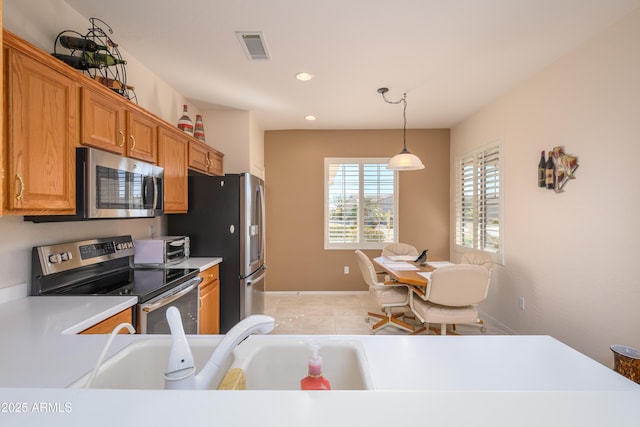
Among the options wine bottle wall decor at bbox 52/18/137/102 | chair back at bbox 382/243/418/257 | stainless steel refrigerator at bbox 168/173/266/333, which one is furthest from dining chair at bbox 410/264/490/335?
wine bottle wall decor at bbox 52/18/137/102

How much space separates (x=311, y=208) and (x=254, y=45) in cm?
276

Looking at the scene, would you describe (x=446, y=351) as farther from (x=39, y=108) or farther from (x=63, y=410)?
(x=39, y=108)

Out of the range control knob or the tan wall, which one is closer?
the range control knob

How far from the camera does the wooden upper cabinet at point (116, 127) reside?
5.58 feet

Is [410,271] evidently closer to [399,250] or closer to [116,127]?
[399,250]

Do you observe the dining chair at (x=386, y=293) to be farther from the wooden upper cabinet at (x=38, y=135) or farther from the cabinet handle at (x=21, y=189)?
the cabinet handle at (x=21, y=189)

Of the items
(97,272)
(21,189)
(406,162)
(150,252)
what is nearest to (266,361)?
(21,189)

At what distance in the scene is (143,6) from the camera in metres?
1.97

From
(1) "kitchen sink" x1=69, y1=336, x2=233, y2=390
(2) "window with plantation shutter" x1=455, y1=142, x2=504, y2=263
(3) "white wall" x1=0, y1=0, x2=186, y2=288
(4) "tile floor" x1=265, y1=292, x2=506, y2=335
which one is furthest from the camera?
(2) "window with plantation shutter" x1=455, y1=142, x2=504, y2=263

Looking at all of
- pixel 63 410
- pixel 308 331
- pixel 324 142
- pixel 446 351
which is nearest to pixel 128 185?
pixel 63 410

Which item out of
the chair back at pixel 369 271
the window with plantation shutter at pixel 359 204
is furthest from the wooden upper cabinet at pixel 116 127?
the window with plantation shutter at pixel 359 204

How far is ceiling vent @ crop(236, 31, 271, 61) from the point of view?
2.27 m

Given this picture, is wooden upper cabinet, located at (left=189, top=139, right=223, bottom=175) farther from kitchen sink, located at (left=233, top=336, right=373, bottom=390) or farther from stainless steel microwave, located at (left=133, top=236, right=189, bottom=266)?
kitchen sink, located at (left=233, top=336, right=373, bottom=390)

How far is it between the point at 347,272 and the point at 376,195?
130 centimetres
